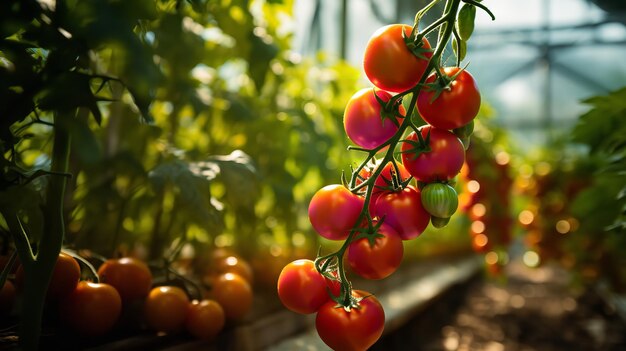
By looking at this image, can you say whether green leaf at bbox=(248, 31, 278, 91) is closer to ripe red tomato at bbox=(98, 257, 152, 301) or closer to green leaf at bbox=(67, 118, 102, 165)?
ripe red tomato at bbox=(98, 257, 152, 301)

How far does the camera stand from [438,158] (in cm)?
43

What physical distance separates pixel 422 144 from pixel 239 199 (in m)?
0.36

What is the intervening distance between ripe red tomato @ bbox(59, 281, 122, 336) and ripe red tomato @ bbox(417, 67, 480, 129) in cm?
42

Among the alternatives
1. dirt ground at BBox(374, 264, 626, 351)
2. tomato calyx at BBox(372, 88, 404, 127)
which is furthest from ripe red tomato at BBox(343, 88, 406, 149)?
dirt ground at BBox(374, 264, 626, 351)

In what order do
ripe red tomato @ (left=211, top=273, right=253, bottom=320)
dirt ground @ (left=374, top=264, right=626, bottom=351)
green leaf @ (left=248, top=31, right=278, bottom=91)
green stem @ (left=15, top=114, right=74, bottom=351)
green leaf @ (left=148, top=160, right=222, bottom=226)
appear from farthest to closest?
dirt ground @ (left=374, top=264, right=626, bottom=351) < green leaf @ (left=248, top=31, right=278, bottom=91) < ripe red tomato @ (left=211, top=273, right=253, bottom=320) < green leaf @ (left=148, top=160, right=222, bottom=226) < green stem @ (left=15, top=114, right=74, bottom=351)

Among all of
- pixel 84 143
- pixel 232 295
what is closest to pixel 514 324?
pixel 232 295

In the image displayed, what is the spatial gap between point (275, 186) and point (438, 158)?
23.6 inches

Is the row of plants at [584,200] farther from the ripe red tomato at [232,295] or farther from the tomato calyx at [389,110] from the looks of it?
the ripe red tomato at [232,295]

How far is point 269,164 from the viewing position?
1056mm

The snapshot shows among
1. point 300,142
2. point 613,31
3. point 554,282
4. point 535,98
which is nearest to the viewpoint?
point 300,142

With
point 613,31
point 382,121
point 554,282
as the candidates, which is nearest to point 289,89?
point 382,121

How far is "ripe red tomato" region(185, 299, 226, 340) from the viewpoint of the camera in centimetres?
68

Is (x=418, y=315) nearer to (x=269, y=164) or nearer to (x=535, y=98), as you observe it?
(x=269, y=164)

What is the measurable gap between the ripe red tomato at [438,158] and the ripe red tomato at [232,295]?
0.41 m
